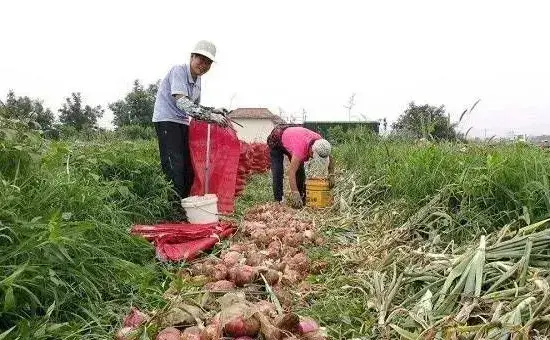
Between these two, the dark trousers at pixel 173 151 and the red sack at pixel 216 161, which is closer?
the dark trousers at pixel 173 151

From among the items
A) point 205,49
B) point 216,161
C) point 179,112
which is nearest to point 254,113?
point 216,161

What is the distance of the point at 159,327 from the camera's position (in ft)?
5.71

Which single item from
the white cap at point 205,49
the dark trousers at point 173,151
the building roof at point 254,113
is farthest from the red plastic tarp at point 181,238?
the building roof at point 254,113

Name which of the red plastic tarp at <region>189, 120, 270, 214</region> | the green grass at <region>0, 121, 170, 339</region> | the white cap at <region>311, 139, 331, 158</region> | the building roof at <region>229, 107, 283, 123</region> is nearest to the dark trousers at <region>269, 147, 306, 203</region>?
the white cap at <region>311, 139, 331, 158</region>

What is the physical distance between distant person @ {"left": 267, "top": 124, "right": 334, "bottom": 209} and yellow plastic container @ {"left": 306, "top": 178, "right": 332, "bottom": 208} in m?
0.11

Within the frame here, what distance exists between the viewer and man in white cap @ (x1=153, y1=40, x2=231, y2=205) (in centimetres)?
420

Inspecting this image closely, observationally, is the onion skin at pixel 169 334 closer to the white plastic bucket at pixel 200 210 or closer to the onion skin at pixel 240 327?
the onion skin at pixel 240 327

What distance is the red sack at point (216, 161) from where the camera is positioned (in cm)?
457

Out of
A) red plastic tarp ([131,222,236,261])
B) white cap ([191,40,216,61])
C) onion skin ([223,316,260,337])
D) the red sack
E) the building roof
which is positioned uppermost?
the building roof

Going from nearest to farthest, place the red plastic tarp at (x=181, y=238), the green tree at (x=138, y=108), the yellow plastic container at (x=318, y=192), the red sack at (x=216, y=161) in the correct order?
the red plastic tarp at (x=181, y=238)
the red sack at (x=216, y=161)
the yellow plastic container at (x=318, y=192)
the green tree at (x=138, y=108)

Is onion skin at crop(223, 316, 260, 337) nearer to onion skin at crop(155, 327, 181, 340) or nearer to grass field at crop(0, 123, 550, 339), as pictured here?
onion skin at crop(155, 327, 181, 340)

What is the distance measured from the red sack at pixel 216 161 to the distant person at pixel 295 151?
84 cm

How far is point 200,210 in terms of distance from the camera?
399cm

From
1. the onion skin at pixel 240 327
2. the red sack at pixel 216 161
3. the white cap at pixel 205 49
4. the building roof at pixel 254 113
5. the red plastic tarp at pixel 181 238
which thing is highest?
the building roof at pixel 254 113
